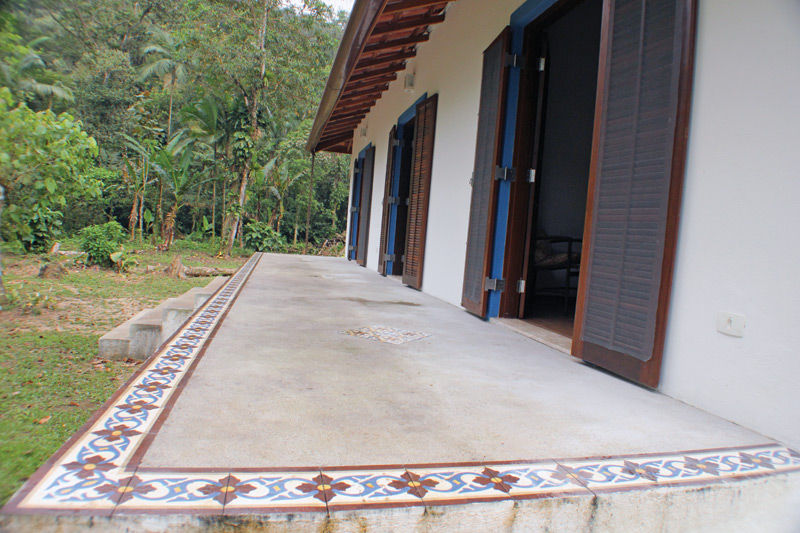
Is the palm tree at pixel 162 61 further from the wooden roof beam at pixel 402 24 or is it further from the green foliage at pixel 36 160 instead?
the wooden roof beam at pixel 402 24

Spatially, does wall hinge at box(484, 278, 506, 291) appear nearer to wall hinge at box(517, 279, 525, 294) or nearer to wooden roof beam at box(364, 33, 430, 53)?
wall hinge at box(517, 279, 525, 294)

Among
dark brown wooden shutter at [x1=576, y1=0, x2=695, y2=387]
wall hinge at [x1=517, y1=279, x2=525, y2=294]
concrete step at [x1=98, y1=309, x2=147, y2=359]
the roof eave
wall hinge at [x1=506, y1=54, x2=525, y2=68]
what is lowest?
concrete step at [x1=98, y1=309, x2=147, y2=359]

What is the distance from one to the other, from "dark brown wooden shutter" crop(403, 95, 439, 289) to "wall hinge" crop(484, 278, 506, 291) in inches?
66.8

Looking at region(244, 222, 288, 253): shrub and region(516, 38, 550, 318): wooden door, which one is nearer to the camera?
region(516, 38, 550, 318): wooden door

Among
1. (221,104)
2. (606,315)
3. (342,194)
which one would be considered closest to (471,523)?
(606,315)

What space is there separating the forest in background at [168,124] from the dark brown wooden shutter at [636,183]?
2.00 metres

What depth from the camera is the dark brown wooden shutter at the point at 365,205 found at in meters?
8.68

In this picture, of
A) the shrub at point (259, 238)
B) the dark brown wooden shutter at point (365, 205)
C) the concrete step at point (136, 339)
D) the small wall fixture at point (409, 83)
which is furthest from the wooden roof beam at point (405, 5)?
the shrub at point (259, 238)

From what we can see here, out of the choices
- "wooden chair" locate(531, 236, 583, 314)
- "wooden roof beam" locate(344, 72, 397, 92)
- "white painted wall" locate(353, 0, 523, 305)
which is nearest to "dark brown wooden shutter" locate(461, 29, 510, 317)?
"white painted wall" locate(353, 0, 523, 305)

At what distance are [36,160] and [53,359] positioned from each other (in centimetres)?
177

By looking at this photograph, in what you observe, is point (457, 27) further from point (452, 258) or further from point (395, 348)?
A: point (395, 348)

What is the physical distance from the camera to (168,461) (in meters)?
1.15

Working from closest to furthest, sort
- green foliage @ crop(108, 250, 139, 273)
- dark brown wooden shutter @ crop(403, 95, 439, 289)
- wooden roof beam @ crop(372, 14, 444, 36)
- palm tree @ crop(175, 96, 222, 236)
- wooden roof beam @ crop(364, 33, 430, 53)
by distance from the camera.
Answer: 1. wooden roof beam @ crop(372, 14, 444, 36)
2. wooden roof beam @ crop(364, 33, 430, 53)
3. dark brown wooden shutter @ crop(403, 95, 439, 289)
4. green foliage @ crop(108, 250, 139, 273)
5. palm tree @ crop(175, 96, 222, 236)

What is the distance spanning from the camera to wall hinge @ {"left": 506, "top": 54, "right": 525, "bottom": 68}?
3488 millimetres
